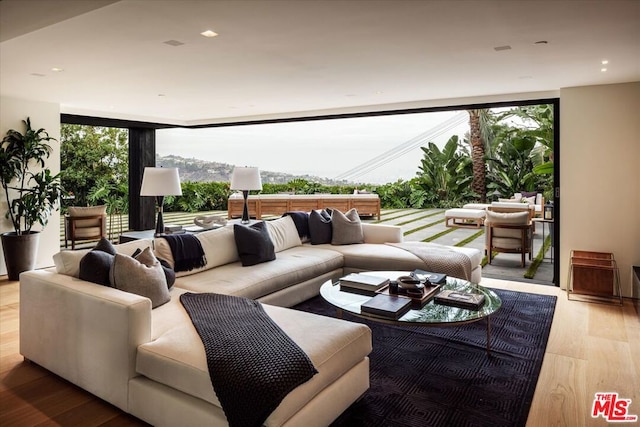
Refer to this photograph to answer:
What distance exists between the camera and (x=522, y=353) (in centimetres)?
317

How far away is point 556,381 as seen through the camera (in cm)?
276

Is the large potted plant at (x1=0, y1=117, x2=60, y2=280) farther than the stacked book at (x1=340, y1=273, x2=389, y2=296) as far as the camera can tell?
Yes

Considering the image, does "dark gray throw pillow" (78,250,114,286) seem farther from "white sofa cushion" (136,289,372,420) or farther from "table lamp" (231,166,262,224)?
"table lamp" (231,166,262,224)

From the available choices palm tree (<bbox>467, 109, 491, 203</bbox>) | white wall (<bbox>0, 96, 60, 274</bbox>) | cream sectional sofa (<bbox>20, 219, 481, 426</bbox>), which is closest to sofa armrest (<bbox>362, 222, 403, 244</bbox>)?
cream sectional sofa (<bbox>20, 219, 481, 426</bbox>)

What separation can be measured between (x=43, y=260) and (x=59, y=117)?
1953 millimetres

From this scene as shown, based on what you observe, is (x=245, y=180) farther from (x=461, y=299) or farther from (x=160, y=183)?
(x=461, y=299)

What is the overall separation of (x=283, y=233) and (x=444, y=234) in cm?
410

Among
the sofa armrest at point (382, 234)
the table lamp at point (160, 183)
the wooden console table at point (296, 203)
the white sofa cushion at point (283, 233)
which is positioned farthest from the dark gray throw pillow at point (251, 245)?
the wooden console table at point (296, 203)

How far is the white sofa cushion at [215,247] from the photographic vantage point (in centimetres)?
359

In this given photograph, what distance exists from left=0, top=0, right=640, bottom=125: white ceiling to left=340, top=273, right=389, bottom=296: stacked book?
69.4 inches

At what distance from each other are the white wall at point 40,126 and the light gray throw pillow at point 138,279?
152 inches

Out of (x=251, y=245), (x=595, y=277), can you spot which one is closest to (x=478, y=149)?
(x=595, y=277)

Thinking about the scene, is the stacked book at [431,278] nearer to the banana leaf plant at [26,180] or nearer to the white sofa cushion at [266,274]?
the white sofa cushion at [266,274]
